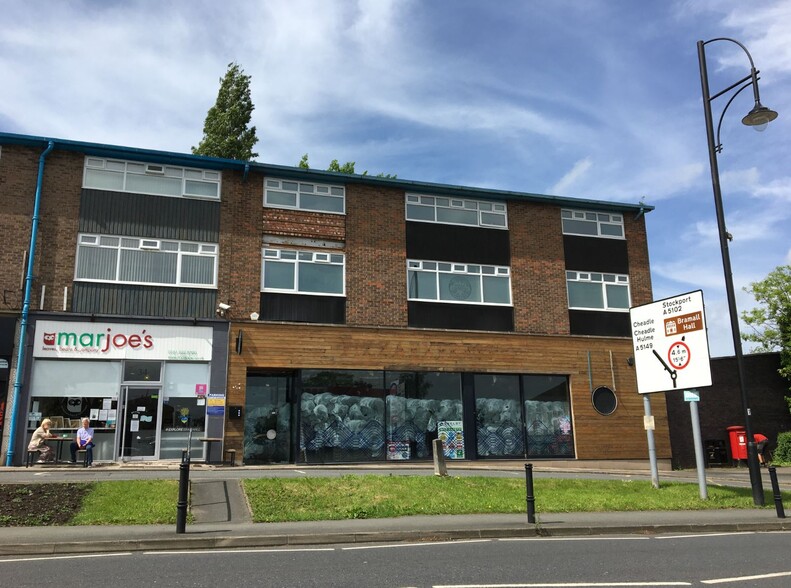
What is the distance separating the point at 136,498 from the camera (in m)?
11.9

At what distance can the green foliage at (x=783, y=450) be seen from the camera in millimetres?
24922

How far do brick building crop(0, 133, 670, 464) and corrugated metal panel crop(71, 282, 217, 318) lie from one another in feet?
0.17

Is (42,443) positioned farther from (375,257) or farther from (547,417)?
(547,417)

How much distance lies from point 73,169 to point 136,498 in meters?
11.9

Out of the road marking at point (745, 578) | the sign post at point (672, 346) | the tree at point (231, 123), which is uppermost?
the tree at point (231, 123)

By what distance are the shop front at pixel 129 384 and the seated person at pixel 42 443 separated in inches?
23.2

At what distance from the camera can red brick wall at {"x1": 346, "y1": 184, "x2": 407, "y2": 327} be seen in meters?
21.7

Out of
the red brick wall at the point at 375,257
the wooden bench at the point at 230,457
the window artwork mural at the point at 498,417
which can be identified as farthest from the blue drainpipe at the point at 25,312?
the window artwork mural at the point at 498,417

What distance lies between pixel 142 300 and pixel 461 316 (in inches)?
389

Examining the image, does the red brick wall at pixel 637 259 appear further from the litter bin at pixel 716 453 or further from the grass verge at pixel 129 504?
the grass verge at pixel 129 504

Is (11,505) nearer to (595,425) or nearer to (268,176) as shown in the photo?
(268,176)

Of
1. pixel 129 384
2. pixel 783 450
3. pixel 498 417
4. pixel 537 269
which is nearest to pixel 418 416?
pixel 498 417

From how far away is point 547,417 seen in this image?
2267cm

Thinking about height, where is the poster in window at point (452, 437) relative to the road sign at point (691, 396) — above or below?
below
